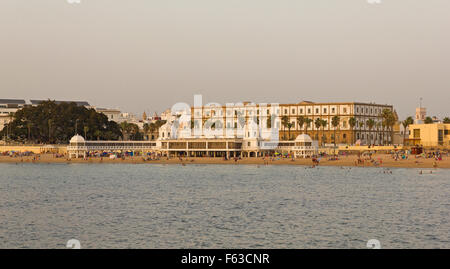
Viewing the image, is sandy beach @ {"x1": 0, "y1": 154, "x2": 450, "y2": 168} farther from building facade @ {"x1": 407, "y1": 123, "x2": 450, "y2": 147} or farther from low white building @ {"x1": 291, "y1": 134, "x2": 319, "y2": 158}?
building facade @ {"x1": 407, "y1": 123, "x2": 450, "y2": 147}

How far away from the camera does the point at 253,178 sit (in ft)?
294

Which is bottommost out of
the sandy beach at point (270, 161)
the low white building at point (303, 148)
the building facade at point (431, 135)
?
the sandy beach at point (270, 161)

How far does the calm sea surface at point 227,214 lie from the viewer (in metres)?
37.5

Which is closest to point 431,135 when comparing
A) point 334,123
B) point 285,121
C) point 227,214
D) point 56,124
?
point 334,123

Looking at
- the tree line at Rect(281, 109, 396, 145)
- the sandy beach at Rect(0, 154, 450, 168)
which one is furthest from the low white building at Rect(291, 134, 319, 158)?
the tree line at Rect(281, 109, 396, 145)

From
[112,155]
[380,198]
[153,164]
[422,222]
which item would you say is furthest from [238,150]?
[422,222]

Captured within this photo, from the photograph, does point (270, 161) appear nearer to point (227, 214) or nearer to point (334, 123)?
point (334, 123)

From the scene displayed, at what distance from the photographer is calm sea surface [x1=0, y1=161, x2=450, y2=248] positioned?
123 ft

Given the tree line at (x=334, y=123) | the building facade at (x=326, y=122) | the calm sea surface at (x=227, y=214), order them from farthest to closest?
1. the building facade at (x=326, y=122)
2. the tree line at (x=334, y=123)
3. the calm sea surface at (x=227, y=214)

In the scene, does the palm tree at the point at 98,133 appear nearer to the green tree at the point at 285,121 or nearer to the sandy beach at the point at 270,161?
the sandy beach at the point at 270,161

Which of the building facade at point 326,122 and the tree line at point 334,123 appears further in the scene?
the building facade at point 326,122

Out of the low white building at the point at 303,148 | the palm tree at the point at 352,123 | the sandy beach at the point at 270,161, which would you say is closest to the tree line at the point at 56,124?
the sandy beach at the point at 270,161
